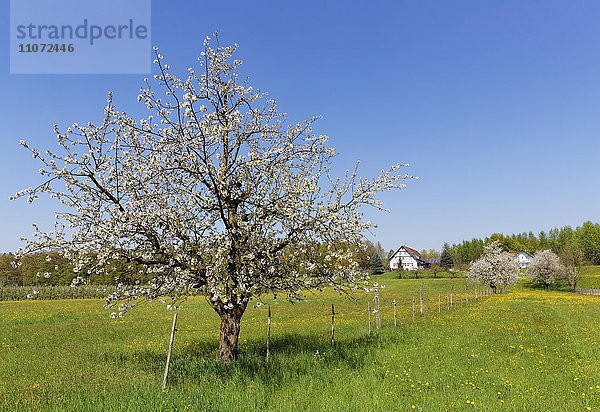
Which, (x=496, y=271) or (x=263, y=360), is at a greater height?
(x=263, y=360)

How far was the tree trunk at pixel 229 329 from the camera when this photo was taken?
13539mm

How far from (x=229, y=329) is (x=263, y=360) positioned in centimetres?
161

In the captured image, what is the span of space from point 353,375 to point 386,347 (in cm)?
507

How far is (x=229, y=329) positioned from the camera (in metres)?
13.6

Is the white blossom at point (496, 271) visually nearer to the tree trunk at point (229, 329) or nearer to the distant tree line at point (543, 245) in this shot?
the distant tree line at point (543, 245)

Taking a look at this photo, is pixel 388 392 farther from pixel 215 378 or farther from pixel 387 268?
pixel 387 268

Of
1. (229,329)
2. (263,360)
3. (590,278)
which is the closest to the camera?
(229,329)

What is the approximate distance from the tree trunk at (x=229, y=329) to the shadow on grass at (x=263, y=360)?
0.31 meters

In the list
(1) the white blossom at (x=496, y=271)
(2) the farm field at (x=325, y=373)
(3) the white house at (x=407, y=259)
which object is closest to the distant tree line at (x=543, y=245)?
(3) the white house at (x=407, y=259)

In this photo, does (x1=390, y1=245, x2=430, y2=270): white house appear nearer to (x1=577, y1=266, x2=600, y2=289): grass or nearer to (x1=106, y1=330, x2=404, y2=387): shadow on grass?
(x1=577, y1=266, x2=600, y2=289): grass

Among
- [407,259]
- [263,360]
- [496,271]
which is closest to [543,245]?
[407,259]

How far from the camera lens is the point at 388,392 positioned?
416 inches

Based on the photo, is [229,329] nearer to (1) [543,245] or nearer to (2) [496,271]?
(2) [496,271]

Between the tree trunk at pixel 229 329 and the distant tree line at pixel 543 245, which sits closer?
the tree trunk at pixel 229 329
